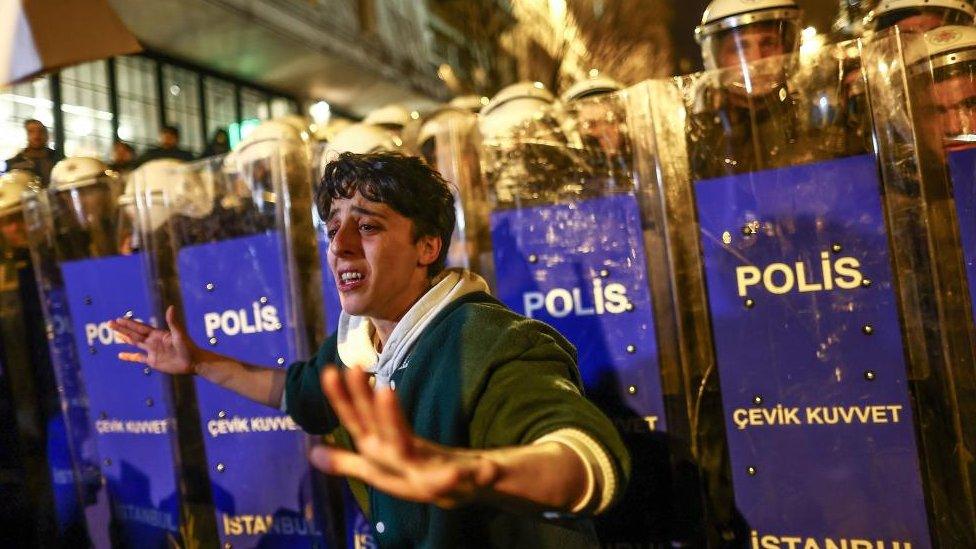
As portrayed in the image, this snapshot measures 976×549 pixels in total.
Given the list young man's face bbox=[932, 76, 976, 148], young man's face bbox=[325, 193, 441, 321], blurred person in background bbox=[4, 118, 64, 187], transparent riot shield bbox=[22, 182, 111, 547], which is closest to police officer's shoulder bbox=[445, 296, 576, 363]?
young man's face bbox=[325, 193, 441, 321]

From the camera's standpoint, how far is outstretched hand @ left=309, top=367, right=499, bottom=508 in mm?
1338

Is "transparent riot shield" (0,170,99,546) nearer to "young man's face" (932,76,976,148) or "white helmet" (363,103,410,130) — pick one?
"white helmet" (363,103,410,130)

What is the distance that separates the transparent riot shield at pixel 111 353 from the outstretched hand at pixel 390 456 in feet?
10.9

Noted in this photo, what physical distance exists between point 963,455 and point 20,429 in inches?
199

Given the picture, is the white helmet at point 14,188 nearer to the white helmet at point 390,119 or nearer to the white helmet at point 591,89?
the white helmet at point 390,119

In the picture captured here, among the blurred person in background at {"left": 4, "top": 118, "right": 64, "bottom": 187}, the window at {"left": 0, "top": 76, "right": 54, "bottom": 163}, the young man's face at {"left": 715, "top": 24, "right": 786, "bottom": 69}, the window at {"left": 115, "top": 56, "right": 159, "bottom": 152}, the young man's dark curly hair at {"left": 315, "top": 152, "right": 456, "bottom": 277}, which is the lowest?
the young man's dark curly hair at {"left": 315, "top": 152, "right": 456, "bottom": 277}

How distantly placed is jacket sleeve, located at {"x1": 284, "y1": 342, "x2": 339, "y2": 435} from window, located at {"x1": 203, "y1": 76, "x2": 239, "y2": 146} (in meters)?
10.9

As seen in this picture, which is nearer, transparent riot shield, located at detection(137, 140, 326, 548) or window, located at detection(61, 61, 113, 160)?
transparent riot shield, located at detection(137, 140, 326, 548)

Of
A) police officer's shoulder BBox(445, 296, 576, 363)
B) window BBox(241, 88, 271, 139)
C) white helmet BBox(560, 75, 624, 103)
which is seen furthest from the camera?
window BBox(241, 88, 271, 139)

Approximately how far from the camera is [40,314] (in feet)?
15.8

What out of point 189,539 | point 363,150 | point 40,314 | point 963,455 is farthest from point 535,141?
point 40,314

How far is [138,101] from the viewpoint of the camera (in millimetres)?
11641

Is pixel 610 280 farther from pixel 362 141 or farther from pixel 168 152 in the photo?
pixel 168 152

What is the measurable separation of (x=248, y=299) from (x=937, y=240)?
3215 mm
